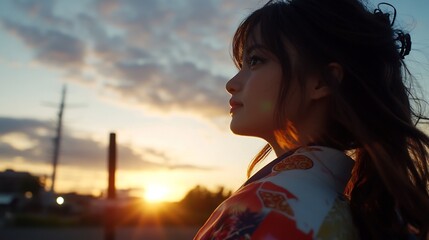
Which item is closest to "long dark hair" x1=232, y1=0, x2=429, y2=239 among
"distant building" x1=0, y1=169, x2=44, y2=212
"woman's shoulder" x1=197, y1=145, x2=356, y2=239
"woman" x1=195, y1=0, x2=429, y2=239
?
"woman" x1=195, y1=0, x2=429, y2=239

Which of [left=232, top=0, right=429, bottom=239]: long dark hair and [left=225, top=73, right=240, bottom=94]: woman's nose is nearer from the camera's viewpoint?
[left=232, top=0, right=429, bottom=239]: long dark hair

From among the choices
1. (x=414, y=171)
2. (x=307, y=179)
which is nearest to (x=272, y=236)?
(x=307, y=179)

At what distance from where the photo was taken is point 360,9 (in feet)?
5.23

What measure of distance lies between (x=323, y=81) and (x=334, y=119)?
99mm

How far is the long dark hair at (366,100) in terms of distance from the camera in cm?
135

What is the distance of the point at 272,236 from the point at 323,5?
0.71 metres

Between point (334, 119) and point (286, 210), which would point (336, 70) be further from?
point (286, 210)

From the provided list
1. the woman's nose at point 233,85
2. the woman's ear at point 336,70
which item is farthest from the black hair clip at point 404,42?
the woman's nose at point 233,85

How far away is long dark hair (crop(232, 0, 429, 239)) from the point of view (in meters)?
1.35

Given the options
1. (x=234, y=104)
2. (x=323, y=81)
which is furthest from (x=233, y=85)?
(x=323, y=81)

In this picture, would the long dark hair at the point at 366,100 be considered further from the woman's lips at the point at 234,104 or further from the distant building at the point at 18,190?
the distant building at the point at 18,190

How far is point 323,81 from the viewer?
1466 millimetres

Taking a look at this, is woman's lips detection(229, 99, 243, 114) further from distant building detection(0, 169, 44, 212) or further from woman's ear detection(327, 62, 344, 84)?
distant building detection(0, 169, 44, 212)

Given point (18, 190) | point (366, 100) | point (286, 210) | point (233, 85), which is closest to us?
point (286, 210)
